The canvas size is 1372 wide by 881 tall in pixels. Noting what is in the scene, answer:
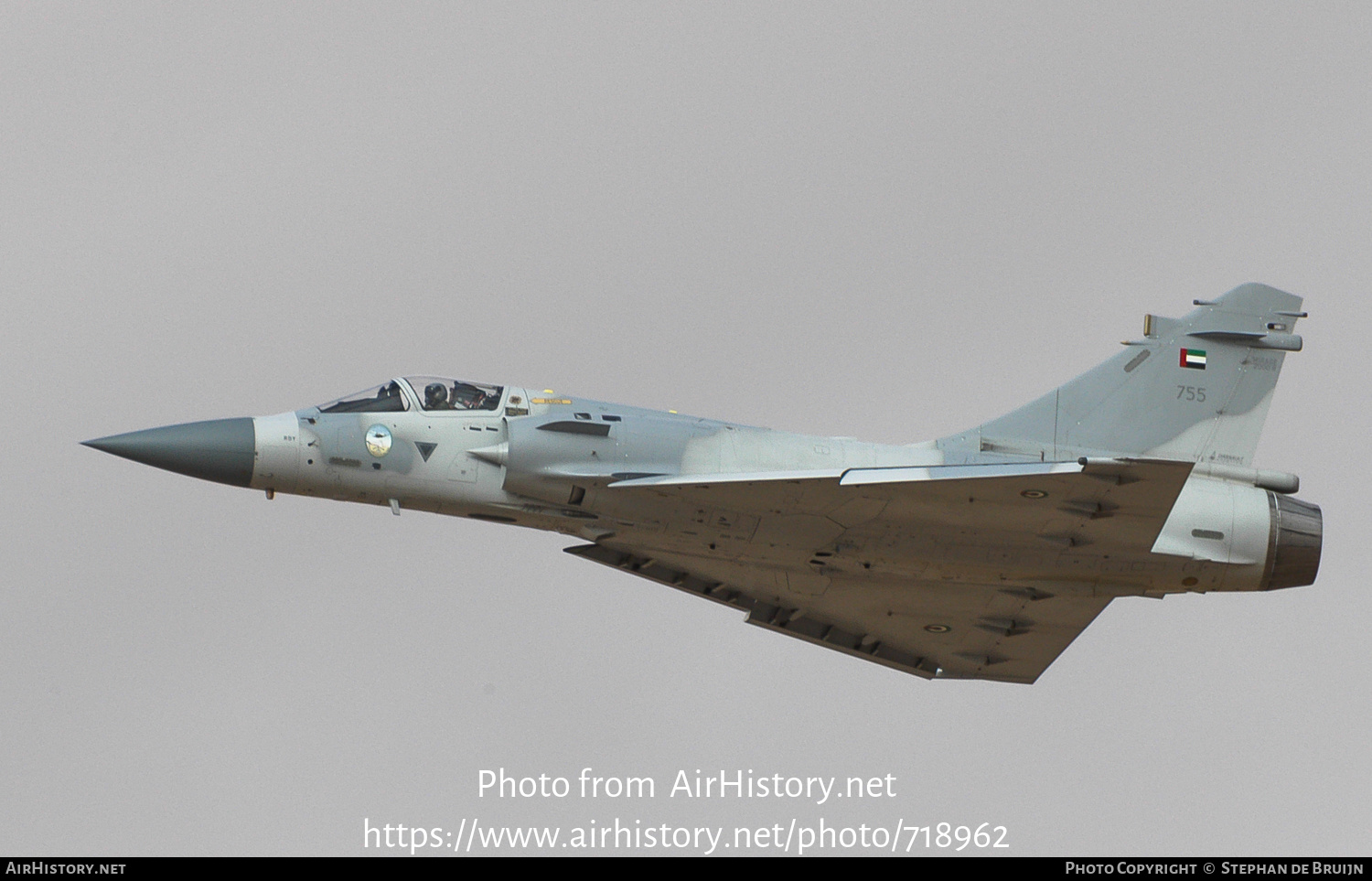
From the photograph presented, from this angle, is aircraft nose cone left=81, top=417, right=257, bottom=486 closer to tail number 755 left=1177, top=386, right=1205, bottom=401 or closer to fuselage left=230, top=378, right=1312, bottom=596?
fuselage left=230, top=378, right=1312, bottom=596

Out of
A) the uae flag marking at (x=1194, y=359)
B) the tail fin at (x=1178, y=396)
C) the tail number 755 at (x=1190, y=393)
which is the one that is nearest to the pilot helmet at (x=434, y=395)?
the tail fin at (x=1178, y=396)

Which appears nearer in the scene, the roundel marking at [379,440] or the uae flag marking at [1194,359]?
the roundel marking at [379,440]

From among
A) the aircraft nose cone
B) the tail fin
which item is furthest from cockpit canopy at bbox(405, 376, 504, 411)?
the tail fin

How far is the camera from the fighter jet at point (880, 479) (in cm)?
2234

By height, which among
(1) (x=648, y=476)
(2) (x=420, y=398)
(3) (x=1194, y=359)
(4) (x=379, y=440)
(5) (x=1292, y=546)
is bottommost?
(5) (x=1292, y=546)

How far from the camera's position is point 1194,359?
83.2ft

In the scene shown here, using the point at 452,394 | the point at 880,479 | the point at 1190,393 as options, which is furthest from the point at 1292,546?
the point at 452,394

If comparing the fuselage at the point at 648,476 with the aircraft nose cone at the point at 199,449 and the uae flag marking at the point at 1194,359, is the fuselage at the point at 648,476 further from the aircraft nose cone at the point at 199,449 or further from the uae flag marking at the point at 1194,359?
the uae flag marking at the point at 1194,359

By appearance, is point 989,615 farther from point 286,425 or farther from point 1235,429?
point 286,425

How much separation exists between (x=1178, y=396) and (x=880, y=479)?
523 cm

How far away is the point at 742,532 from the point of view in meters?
23.1

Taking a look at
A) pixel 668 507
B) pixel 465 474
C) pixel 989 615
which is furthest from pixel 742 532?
pixel 989 615

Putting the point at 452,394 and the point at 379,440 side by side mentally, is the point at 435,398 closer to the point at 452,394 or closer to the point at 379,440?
the point at 452,394

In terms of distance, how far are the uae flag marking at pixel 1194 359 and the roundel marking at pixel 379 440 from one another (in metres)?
10.6
